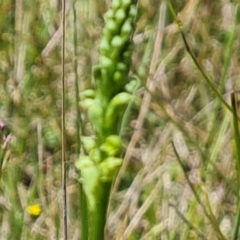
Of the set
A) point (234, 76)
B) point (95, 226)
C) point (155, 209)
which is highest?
point (95, 226)

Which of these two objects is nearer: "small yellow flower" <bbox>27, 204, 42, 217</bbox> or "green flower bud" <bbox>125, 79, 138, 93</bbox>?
"green flower bud" <bbox>125, 79, 138, 93</bbox>

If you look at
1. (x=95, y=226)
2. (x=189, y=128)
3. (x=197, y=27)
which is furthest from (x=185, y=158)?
(x=95, y=226)

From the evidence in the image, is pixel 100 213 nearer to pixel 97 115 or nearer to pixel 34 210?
pixel 97 115

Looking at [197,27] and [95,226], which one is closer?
[95,226]

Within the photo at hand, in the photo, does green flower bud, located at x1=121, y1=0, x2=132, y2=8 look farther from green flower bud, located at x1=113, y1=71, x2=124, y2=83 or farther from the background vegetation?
the background vegetation

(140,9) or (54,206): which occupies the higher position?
(140,9)

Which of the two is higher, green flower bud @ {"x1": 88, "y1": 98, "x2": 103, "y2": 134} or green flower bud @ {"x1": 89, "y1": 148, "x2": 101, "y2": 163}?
green flower bud @ {"x1": 88, "y1": 98, "x2": 103, "y2": 134}

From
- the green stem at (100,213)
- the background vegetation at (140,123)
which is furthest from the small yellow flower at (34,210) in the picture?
the green stem at (100,213)

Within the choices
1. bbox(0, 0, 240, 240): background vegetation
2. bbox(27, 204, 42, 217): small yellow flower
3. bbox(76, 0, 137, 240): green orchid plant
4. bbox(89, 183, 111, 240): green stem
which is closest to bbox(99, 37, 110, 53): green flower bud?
bbox(76, 0, 137, 240): green orchid plant

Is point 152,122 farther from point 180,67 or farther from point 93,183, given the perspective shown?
point 93,183
